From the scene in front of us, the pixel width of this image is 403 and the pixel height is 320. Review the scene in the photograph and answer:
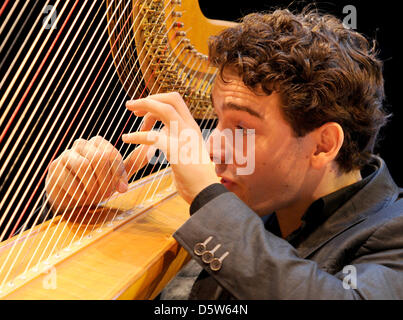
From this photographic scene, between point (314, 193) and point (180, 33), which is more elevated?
point (180, 33)

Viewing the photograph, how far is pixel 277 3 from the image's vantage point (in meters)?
3.22

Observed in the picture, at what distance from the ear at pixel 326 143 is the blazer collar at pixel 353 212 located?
0.15 meters

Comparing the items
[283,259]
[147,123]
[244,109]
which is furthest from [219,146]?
[283,259]

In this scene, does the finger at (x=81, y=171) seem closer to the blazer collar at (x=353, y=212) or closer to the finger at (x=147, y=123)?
the finger at (x=147, y=123)

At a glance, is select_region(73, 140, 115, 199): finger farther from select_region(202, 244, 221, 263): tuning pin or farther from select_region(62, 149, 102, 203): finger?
select_region(202, 244, 221, 263): tuning pin

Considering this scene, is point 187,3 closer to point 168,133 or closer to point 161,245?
point 168,133

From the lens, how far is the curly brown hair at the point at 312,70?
1.32m

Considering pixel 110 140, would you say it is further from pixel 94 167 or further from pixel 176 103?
pixel 176 103

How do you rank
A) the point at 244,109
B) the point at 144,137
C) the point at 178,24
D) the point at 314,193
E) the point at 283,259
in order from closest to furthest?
the point at 283,259 < the point at 144,137 < the point at 244,109 < the point at 314,193 < the point at 178,24

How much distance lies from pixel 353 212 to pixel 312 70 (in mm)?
455

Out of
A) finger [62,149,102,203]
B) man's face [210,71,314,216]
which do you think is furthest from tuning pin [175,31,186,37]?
finger [62,149,102,203]

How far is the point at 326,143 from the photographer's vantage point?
136cm

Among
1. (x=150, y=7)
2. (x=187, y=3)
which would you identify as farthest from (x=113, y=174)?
(x=187, y=3)

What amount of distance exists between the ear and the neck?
0.07 meters
